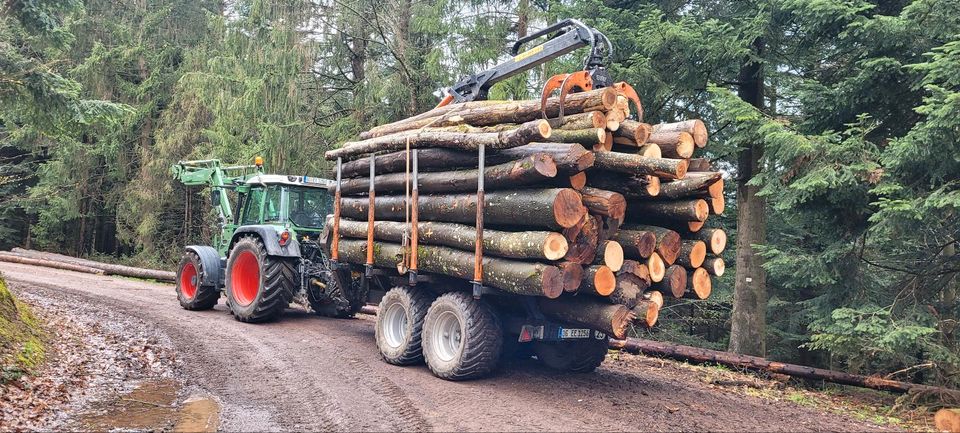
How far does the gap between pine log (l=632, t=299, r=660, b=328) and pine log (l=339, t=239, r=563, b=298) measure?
36.7 inches

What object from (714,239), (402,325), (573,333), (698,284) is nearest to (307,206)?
(402,325)

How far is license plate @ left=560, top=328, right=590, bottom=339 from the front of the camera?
702cm

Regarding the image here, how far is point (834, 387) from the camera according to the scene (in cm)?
870

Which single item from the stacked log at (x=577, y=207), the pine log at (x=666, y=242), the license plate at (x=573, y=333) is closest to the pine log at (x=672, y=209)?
the stacked log at (x=577, y=207)

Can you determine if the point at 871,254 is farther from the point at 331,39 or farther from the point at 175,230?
the point at 175,230

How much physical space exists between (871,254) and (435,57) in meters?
9.39

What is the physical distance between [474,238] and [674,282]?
217 cm

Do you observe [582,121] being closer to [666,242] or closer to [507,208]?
[507,208]

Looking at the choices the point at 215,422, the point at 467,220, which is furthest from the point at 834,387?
the point at 215,422

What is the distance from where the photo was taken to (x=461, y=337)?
279 inches

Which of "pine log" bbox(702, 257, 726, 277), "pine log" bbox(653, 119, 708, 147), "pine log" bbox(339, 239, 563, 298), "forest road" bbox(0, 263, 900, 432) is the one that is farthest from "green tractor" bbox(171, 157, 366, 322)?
"pine log" bbox(653, 119, 708, 147)

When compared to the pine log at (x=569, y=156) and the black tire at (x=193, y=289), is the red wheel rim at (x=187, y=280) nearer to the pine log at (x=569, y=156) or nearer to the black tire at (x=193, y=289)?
the black tire at (x=193, y=289)

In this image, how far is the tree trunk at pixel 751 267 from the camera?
10828 mm

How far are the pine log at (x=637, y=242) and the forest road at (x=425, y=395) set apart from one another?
57.4 inches
